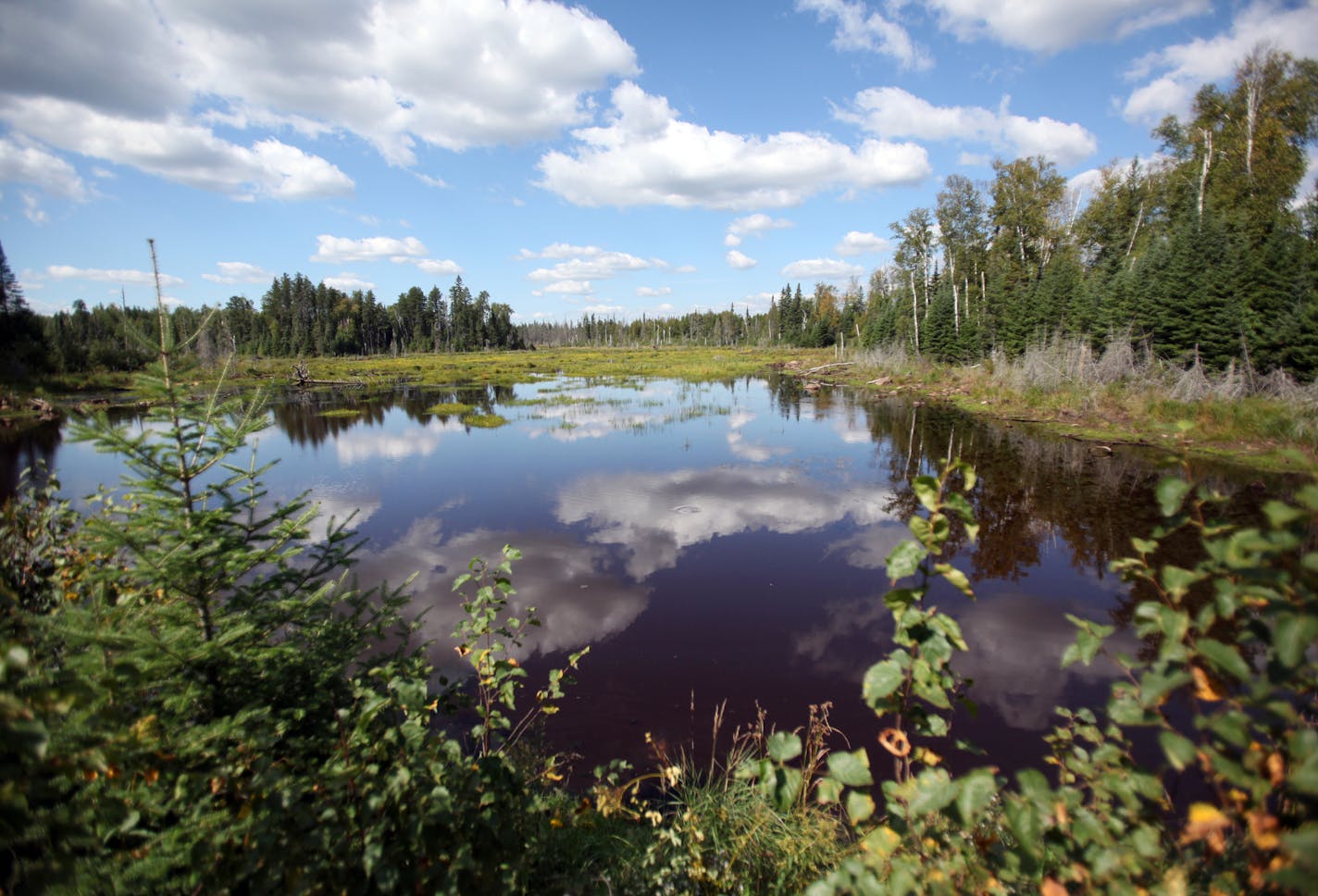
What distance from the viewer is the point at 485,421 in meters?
27.8

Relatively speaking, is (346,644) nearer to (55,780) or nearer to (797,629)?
(55,780)

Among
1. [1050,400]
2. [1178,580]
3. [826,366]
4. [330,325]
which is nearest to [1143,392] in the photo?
[1050,400]

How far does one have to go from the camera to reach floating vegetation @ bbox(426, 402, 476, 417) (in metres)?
31.7

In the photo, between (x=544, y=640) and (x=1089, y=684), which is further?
(x=544, y=640)

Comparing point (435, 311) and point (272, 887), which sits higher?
point (435, 311)

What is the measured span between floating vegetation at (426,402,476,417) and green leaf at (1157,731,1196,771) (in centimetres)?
3226

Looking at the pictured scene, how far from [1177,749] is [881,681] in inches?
30.5

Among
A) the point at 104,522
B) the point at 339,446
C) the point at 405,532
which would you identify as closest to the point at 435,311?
the point at 339,446

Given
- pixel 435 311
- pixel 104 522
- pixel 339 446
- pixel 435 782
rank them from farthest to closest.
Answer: pixel 435 311, pixel 339 446, pixel 104 522, pixel 435 782

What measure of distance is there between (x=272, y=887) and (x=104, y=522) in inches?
104

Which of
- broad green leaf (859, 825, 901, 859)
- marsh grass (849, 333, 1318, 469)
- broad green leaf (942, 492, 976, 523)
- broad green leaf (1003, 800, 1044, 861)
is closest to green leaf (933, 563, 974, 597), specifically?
broad green leaf (942, 492, 976, 523)

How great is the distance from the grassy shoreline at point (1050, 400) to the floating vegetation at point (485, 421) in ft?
29.4

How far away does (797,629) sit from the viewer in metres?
8.28

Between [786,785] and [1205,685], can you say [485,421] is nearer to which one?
[786,785]
